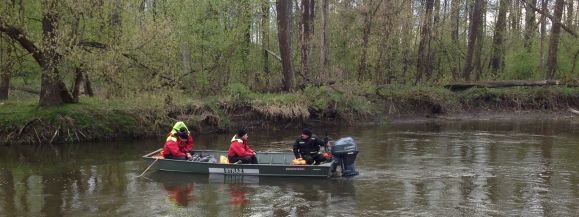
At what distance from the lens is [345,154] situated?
13.7 metres

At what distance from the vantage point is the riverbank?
20359 millimetres

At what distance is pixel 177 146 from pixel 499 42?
81.7 ft

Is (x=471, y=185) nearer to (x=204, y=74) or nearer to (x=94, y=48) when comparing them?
(x=94, y=48)

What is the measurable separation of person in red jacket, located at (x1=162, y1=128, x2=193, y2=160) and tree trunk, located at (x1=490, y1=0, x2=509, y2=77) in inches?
890

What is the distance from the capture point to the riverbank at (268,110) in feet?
66.8

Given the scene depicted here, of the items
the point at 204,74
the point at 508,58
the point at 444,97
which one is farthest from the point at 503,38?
the point at 204,74

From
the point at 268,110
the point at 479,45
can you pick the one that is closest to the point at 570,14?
the point at 479,45

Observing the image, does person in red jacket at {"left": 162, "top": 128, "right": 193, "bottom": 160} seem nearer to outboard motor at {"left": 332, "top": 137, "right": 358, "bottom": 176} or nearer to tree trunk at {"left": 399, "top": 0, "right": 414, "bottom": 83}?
outboard motor at {"left": 332, "top": 137, "right": 358, "bottom": 176}

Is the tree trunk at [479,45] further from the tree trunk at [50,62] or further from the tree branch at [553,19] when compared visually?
the tree trunk at [50,62]

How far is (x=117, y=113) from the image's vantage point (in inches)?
858

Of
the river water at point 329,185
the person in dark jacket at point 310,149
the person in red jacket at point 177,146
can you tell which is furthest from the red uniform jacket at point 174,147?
the person in dark jacket at point 310,149

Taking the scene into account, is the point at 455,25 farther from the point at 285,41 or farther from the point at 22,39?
the point at 22,39

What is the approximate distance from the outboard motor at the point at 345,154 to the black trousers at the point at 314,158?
15.1 inches

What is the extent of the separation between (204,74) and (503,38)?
17.7 metres
